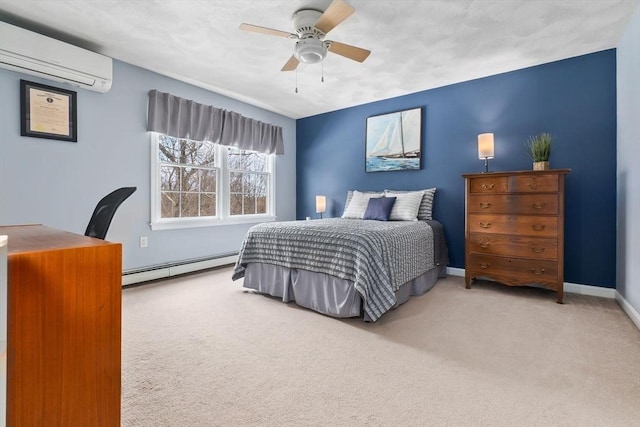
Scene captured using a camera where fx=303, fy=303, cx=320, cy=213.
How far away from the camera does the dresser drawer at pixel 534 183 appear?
2.76 m

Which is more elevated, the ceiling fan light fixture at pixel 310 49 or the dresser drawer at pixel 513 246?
the ceiling fan light fixture at pixel 310 49

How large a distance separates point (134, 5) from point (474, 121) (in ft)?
11.6

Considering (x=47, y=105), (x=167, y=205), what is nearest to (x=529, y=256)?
(x=167, y=205)

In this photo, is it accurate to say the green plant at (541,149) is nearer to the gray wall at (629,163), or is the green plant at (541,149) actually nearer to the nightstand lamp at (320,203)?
the gray wall at (629,163)

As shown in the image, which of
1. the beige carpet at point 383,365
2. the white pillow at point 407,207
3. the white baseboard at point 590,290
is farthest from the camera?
the white pillow at point 407,207

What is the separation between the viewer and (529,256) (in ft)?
9.43

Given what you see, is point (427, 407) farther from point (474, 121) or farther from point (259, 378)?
point (474, 121)

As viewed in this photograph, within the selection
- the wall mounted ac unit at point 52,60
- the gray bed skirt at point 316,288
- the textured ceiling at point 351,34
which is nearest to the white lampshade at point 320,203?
the textured ceiling at point 351,34

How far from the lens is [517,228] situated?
115 inches

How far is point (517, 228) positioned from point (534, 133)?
3.75 feet

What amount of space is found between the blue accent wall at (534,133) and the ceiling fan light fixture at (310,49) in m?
2.09

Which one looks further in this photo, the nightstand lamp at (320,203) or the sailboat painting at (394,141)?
the nightstand lamp at (320,203)

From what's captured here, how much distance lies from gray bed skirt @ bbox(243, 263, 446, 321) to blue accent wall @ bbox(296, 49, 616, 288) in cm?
130

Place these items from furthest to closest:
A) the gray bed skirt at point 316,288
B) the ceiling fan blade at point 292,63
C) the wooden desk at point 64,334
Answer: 1. the ceiling fan blade at point 292,63
2. the gray bed skirt at point 316,288
3. the wooden desk at point 64,334
